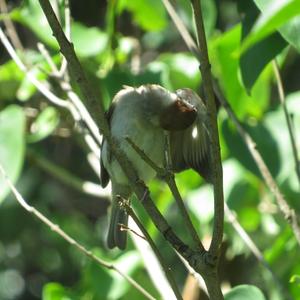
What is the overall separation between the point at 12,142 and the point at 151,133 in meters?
0.55

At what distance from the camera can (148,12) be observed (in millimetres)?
3416

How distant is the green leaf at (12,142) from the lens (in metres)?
3.02

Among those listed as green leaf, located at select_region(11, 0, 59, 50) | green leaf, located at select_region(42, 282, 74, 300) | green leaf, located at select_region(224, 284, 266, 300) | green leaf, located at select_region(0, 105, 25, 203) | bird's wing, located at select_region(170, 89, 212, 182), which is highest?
green leaf, located at select_region(11, 0, 59, 50)

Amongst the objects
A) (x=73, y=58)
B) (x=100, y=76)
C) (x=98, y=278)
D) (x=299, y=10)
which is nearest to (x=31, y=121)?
(x=100, y=76)

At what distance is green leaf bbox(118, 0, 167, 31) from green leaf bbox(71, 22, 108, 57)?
184mm

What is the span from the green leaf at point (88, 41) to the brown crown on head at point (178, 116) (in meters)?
0.55

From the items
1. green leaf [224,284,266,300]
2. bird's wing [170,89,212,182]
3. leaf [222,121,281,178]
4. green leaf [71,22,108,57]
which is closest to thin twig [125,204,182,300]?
green leaf [224,284,266,300]

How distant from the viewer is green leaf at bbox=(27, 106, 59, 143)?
3.42m

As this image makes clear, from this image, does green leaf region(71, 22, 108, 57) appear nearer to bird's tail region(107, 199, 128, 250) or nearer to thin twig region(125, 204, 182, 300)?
bird's tail region(107, 199, 128, 250)

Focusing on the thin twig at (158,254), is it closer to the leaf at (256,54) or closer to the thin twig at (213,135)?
the thin twig at (213,135)

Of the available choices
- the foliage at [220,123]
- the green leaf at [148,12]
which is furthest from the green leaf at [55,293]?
the green leaf at [148,12]

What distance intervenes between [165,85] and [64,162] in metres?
1.72

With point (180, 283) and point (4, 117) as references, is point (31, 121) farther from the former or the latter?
point (180, 283)

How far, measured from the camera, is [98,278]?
2873mm
